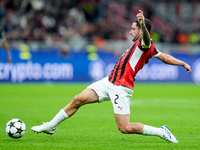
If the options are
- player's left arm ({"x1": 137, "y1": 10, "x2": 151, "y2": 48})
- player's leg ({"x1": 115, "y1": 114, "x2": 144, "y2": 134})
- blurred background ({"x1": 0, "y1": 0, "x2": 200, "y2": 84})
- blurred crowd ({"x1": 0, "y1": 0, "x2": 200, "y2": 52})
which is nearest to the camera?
player's left arm ({"x1": 137, "y1": 10, "x2": 151, "y2": 48})

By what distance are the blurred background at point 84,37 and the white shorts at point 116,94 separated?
14.3m

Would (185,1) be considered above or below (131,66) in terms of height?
above

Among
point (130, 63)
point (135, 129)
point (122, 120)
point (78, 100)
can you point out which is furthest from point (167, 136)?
point (78, 100)

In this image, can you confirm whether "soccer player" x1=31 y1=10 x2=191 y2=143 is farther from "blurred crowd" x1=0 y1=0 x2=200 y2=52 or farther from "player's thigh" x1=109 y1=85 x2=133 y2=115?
"blurred crowd" x1=0 y1=0 x2=200 y2=52

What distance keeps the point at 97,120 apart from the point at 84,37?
16197 millimetres

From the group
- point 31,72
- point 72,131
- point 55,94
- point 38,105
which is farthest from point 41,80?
point 72,131

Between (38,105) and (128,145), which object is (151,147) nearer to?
(128,145)

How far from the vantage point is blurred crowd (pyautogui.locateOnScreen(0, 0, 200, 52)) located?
2536 cm

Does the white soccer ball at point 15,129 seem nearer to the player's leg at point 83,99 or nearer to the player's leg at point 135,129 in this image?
the player's leg at point 83,99

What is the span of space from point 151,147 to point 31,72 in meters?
15.9

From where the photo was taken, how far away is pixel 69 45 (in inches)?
961

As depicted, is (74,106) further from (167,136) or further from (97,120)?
(97,120)

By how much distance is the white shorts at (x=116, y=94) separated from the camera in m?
7.28

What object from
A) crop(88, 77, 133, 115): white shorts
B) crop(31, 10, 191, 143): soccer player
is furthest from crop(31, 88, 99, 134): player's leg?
crop(88, 77, 133, 115): white shorts
